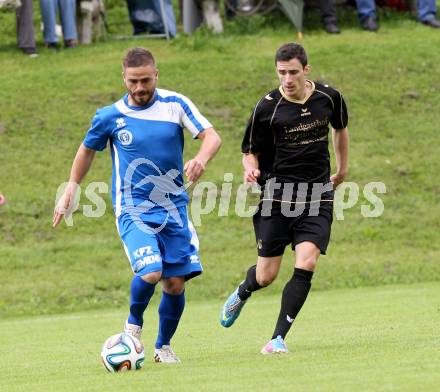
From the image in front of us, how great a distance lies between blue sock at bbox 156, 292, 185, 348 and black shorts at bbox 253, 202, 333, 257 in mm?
951

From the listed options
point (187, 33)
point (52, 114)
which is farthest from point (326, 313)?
point (187, 33)

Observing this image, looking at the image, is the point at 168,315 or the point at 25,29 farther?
the point at 25,29

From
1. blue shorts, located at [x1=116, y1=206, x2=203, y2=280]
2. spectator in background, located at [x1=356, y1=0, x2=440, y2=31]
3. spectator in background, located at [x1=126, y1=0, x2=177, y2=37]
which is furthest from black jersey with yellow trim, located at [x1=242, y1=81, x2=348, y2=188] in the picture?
spectator in background, located at [x1=356, y1=0, x2=440, y2=31]

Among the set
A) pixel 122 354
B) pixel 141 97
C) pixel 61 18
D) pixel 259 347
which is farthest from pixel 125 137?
pixel 61 18

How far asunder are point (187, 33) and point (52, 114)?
3987 millimetres

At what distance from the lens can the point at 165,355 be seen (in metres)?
9.41

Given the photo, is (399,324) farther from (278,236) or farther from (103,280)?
(103,280)

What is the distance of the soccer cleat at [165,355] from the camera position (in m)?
9.35

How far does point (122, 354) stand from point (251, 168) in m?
2.02

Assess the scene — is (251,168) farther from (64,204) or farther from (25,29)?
(25,29)

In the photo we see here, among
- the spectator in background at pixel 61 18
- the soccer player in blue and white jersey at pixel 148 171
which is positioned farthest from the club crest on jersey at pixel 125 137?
the spectator in background at pixel 61 18

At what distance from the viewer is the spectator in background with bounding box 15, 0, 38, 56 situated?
2219 centimetres

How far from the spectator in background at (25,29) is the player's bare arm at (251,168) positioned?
1309cm

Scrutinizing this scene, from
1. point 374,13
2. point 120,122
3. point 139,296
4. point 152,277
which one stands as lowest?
point 374,13
